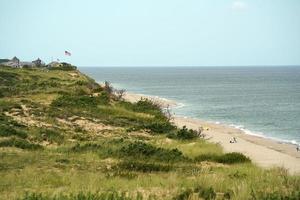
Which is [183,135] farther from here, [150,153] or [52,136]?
[150,153]

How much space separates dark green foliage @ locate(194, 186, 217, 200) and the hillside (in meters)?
0.03

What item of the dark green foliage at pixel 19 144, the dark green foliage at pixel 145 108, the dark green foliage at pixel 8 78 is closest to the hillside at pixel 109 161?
the dark green foliage at pixel 19 144

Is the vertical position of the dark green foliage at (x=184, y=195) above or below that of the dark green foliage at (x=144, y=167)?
above

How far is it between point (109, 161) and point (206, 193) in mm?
8462

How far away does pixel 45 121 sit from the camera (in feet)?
99.9

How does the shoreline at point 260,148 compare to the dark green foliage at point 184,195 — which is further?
the shoreline at point 260,148

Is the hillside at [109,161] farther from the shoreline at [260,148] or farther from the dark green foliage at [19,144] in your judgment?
the shoreline at [260,148]

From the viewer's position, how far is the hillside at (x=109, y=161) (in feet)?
41.0

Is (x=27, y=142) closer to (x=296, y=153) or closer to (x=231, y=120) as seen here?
(x=296, y=153)

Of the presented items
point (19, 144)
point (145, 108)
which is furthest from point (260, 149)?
point (19, 144)

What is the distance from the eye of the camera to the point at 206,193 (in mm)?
12055

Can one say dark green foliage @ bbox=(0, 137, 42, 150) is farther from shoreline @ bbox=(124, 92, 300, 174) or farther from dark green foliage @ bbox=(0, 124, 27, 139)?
shoreline @ bbox=(124, 92, 300, 174)

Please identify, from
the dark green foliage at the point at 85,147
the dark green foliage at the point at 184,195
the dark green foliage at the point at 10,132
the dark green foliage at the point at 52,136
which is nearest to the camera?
the dark green foliage at the point at 184,195

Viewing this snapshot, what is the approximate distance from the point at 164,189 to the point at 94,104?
30.0 meters
